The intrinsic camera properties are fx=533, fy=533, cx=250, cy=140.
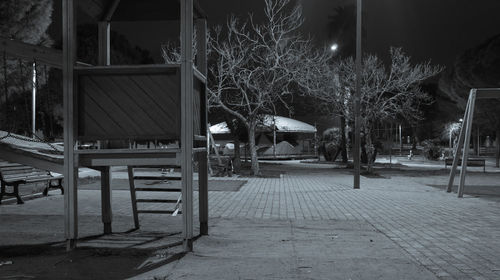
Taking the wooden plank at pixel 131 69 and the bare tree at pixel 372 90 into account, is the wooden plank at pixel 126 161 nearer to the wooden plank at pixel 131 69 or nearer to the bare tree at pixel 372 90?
the wooden plank at pixel 131 69

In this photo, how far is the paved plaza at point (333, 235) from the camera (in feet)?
18.1

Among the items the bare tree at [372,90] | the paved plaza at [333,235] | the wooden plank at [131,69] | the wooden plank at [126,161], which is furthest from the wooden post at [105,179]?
the bare tree at [372,90]

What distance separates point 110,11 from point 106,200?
9.35ft

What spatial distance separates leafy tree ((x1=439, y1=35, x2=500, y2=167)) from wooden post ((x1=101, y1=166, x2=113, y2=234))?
29797 mm

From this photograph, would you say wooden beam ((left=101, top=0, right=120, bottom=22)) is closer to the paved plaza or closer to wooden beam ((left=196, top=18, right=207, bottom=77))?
wooden beam ((left=196, top=18, right=207, bottom=77))

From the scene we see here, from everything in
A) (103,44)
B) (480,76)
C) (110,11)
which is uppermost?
(480,76)

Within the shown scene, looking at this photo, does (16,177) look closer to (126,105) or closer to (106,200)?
(106,200)

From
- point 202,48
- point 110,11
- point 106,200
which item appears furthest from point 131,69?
point 106,200

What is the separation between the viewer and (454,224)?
8.88 metres

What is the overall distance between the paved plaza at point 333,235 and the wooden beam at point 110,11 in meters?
3.25

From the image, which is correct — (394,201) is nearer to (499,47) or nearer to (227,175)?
(227,175)

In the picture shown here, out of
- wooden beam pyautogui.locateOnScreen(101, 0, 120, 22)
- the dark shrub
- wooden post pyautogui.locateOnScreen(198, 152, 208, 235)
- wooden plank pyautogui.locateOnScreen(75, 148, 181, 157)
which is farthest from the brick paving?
the dark shrub

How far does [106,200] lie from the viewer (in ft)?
25.3

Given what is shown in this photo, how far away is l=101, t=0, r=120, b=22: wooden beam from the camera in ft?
26.3
